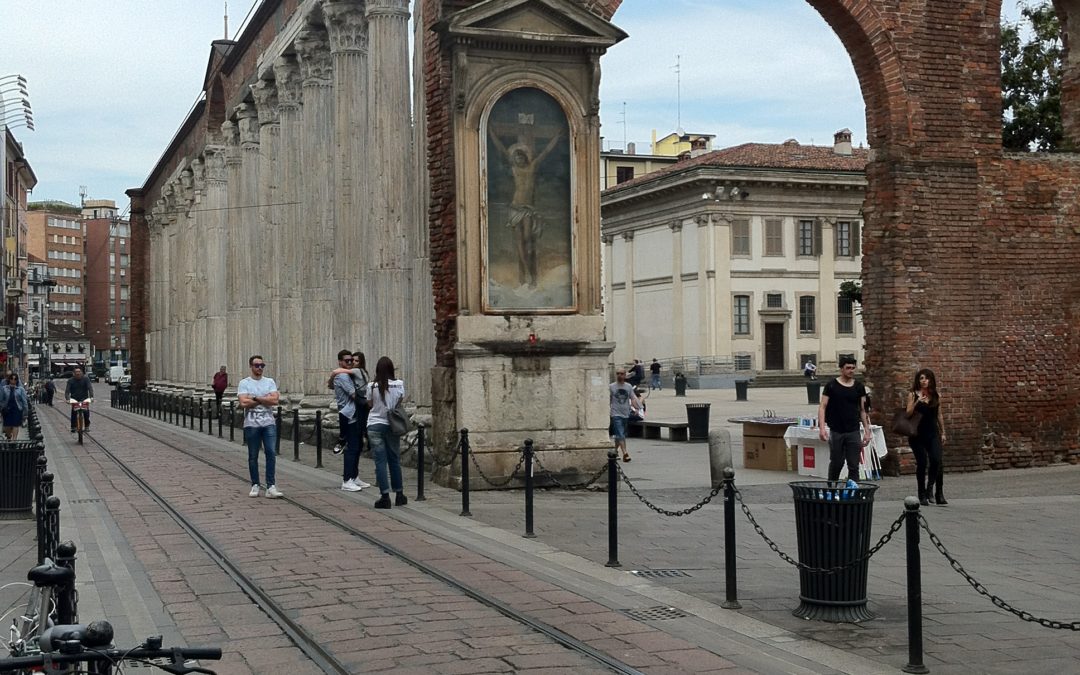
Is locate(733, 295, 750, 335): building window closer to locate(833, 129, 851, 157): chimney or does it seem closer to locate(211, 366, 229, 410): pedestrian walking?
locate(833, 129, 851, 157): chimney

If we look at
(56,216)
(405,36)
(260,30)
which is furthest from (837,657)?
(56,216)

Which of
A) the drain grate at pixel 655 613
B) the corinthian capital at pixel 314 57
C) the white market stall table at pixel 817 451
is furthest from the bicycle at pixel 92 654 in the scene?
the corinthian capital at pixel 314 57

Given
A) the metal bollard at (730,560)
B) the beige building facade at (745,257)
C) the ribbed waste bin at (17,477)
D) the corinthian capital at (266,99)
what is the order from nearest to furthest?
the metal bollard at (730,560) → the ribbed waste bin at (17,477) → the corinthian capital at (266,99) → the beige building facade at (745,257)

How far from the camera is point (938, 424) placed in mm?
14500

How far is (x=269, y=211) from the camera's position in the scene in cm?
3231

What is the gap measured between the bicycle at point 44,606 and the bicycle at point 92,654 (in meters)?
0.99

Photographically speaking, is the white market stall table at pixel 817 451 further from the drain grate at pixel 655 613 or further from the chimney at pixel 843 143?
the chimney at pixel 843 143

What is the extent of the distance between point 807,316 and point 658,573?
53938 millimetres

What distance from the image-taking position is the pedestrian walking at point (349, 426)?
16125 mm

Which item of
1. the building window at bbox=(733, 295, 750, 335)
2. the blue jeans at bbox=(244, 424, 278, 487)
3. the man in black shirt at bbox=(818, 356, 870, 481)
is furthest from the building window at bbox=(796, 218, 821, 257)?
the blue jeans at bbox=(244, 424, 278, 487)

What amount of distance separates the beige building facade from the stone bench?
3166 cm

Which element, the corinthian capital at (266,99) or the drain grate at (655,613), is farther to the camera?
the corinthian capital at (266,99)

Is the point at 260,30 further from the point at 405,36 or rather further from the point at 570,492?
the point at 570,492

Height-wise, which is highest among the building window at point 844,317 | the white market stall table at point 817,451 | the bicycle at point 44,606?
the building window at point 844,317
